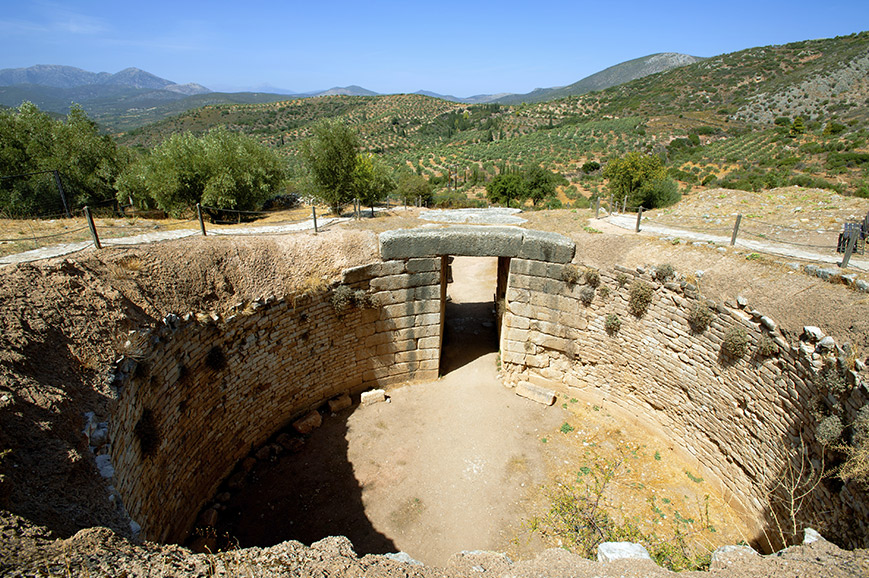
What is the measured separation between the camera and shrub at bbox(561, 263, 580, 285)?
9438 mm

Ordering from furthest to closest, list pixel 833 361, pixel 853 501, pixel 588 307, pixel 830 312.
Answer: pixel 588 307, pixel 830 312, pixel 833 361, pixel 853 501

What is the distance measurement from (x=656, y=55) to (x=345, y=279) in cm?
23110

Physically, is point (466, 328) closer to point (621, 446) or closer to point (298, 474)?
point (621, 446)

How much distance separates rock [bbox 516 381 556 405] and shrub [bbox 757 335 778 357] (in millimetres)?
4606

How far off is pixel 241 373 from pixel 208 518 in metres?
2.53

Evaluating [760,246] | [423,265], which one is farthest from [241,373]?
[760,246]

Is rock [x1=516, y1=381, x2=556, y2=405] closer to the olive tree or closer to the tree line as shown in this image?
the tree line

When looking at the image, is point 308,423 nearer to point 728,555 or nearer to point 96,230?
point 96,230

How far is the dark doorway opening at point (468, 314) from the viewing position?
12109mm

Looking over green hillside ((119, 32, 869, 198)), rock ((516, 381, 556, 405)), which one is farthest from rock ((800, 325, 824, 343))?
green hillside ((119, 32, 869, 198))

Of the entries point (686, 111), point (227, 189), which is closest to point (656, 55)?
point (686, 111)

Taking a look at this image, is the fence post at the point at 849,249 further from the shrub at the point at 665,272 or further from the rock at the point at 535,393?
the rock at the point at 535,393

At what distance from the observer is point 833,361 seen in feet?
18.3

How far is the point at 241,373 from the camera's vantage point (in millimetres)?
7879
